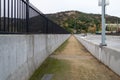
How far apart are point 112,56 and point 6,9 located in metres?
6.18

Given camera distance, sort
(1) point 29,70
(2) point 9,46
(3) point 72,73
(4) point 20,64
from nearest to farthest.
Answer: (2) point 9,46
(4) point 20,64
(1) point 29,70
(3) point 72,73

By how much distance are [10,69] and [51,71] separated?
16.4 feet

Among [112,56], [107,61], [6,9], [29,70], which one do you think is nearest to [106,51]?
[107,61]

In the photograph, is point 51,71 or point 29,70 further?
point 51,71

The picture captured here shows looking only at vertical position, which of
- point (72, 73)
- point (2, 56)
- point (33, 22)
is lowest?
point (72, 73)

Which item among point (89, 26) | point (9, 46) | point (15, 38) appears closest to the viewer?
point (9, 46)

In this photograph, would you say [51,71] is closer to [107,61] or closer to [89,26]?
[107,61]

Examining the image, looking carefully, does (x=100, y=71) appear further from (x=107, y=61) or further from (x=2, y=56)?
(x=2, y=56)

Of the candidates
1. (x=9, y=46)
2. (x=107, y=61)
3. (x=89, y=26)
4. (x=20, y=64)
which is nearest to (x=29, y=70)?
(x=20, y=64)

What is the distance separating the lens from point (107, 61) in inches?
540

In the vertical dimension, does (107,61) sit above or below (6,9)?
below

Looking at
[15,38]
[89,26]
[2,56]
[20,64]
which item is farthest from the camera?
[89,26]

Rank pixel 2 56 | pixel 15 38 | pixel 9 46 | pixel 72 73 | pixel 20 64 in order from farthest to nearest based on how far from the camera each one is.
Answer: pixel 72 73, pixel 20 64, pixel 15 38, pixel 9 46, pixel 2 56

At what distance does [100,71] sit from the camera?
493 inches
